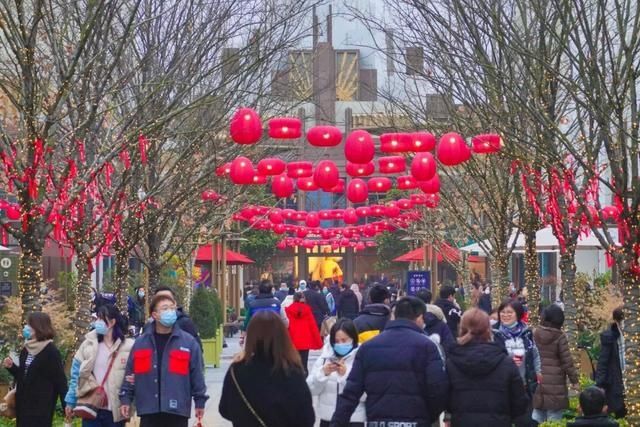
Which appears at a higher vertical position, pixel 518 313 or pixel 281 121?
pixel 281 121

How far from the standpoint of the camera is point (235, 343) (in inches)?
1379

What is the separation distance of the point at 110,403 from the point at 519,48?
494 cm

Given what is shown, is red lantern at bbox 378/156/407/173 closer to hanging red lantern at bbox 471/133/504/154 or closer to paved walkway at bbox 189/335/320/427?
paved walkway at bbox 189/335/320/427

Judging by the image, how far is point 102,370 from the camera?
1023cm

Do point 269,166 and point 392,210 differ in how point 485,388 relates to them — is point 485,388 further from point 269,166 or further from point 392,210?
point 392,210

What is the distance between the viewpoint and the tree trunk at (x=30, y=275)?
1245cm

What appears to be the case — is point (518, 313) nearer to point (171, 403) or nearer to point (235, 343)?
point (171, 403)

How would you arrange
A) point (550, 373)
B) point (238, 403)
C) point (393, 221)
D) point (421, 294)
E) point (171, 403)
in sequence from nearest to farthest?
point (238, 403) < point (171, 403) < point (550, 373) < point (421, 294) < point (393, 221)

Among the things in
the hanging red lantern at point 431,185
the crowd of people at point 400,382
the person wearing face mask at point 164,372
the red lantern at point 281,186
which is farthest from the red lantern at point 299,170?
the crowd of people at point 400,382

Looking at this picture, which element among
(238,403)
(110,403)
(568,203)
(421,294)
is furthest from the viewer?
(568,203)

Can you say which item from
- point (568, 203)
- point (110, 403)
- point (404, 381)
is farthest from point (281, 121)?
point (404, 381)

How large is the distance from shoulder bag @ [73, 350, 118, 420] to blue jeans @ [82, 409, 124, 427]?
0.20ft

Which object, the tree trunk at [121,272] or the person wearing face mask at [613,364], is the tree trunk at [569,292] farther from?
the tree trunk at [121,272]

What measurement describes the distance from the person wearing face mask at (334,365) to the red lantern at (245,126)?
24.5ft
